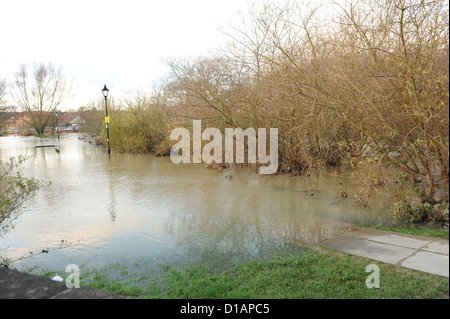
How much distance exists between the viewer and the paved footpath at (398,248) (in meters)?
4.11

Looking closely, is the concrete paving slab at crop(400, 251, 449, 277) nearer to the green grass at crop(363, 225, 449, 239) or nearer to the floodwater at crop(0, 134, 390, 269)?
the green grass at crop(363, 225, 449, 239)

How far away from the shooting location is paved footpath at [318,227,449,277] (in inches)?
162

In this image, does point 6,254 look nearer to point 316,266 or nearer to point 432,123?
point 316,266

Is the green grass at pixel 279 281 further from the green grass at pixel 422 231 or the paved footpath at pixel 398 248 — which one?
the green grass at pixel 422 231

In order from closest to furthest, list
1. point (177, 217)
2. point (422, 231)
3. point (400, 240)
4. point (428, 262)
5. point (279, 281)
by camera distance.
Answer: point (279, 281)
point (428, 262)
point (400, 240)
point (422, 231)
point (177, 217)

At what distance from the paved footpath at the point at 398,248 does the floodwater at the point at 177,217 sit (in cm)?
49

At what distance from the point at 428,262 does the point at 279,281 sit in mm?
1885

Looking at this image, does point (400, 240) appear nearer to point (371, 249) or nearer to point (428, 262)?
point (371, 249)

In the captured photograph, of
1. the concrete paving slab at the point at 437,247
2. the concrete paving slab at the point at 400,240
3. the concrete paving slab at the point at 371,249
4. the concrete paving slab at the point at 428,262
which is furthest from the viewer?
the concrete paving slab at the point at 400,240

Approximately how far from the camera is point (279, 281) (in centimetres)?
369

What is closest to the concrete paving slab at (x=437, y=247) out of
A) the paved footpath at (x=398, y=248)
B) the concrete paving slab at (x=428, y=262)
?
the paved footpath at (x=398, y=248)

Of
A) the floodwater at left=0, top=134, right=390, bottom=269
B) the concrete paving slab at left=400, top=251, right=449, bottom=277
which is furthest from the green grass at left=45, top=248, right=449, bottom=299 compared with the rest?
the floodwater at left=0, top=134, right=390, bottom=269

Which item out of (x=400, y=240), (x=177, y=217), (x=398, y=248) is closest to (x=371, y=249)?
(x=398, y=248)
